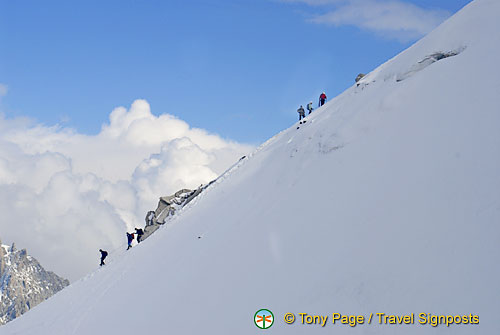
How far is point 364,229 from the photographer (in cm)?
1349

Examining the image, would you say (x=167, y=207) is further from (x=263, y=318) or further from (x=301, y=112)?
(x=263, y=318)

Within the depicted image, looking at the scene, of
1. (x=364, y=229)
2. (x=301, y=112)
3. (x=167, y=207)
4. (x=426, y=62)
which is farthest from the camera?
(x=167, y=207)

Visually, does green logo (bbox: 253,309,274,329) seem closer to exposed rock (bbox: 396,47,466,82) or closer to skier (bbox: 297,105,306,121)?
exposed rock (bbox: 396,47,466,82)

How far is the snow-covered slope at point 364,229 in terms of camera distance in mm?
11000

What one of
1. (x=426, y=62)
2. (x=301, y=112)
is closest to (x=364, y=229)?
(x=426, y=62)

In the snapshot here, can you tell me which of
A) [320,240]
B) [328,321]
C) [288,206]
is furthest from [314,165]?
[328,321]

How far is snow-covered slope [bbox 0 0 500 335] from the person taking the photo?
11.0m

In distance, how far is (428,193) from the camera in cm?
1334

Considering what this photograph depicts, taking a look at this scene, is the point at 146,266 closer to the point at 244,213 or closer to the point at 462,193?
the point at 244,213

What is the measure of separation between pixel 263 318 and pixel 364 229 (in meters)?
3.86

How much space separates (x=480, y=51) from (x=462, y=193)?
8342mm

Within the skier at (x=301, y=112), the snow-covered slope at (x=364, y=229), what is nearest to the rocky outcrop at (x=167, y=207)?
the skier at (x=301, y=112)

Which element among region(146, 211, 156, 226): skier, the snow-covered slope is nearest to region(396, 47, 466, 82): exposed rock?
the snow-covered slope

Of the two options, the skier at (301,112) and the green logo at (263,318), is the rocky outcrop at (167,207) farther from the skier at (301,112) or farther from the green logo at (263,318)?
the green logo at (263,318)
